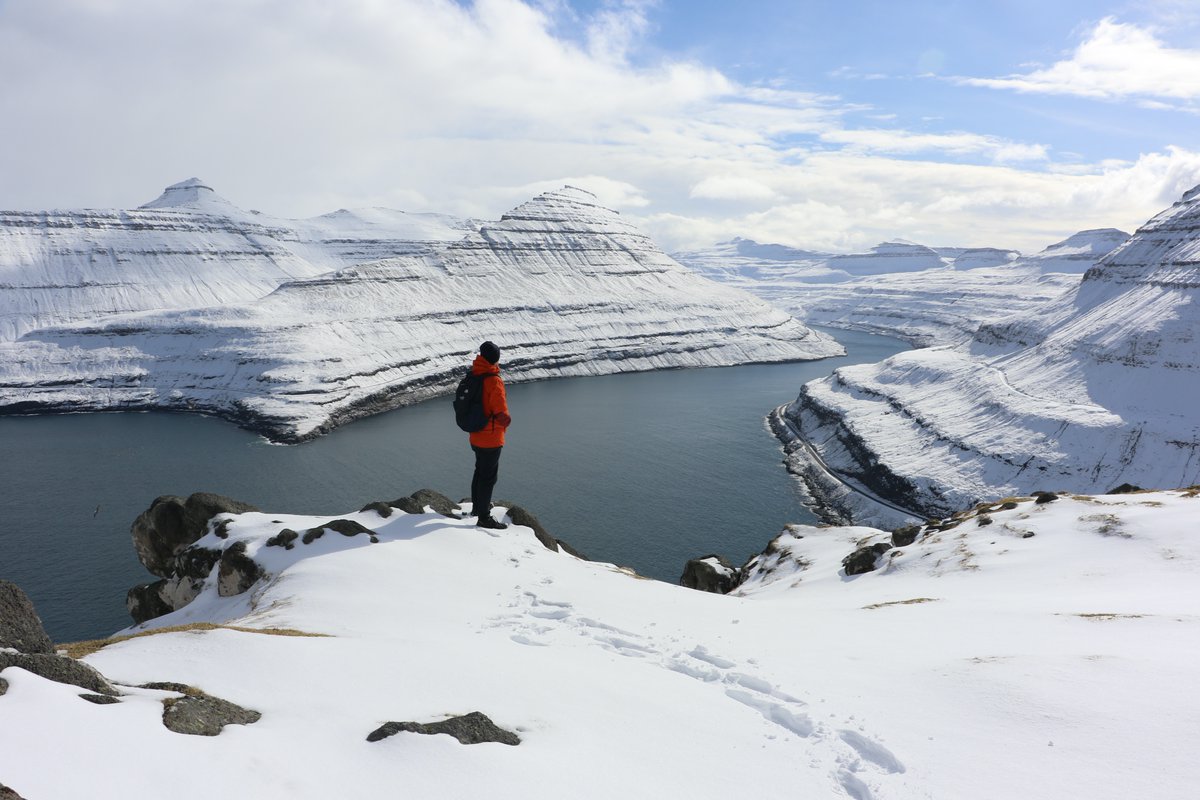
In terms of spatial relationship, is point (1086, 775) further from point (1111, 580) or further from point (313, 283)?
point (313, 283)

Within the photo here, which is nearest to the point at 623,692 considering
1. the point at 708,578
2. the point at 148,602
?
the point at 148,602

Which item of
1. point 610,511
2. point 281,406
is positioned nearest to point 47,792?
point 610,511

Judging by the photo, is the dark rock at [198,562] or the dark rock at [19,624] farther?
the dark rock at [198,562]

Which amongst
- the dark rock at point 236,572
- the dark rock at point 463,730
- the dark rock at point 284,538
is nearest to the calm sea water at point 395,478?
the dark rock at point 236,572

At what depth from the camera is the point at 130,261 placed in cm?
15662

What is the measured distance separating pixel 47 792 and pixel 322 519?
1459 centimetres

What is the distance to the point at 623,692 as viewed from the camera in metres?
8.55

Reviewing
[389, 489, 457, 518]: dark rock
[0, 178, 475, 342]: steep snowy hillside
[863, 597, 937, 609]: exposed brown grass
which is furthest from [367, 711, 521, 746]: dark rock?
[0, 178, 475, 342]: steep snowy hillside

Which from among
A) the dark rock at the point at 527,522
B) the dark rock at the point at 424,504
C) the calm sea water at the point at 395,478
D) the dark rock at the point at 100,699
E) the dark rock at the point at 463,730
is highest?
the dark rock at the point at 100,699

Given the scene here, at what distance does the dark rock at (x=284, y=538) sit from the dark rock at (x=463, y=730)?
11.5 meters

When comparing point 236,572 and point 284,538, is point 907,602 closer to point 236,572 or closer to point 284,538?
point 284,538

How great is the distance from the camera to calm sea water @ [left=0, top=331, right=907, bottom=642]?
43.7 meters

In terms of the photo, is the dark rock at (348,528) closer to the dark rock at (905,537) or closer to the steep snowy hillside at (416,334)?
the dark rock at (905,537)

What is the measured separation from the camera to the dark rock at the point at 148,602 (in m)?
20.4
